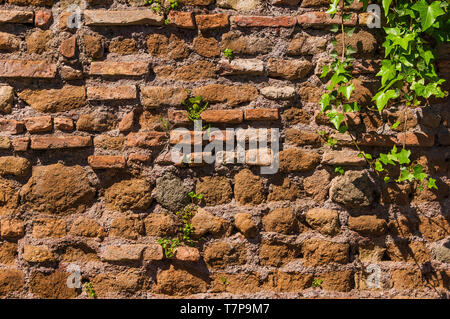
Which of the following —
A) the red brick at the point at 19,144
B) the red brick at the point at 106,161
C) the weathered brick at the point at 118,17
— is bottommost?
the red brick at the point at 106,161

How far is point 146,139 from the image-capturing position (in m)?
1.89

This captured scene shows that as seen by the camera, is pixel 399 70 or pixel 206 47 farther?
pixel 206 47

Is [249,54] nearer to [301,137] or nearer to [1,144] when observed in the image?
[301,137]

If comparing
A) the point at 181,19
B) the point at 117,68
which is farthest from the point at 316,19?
the point at 117,68

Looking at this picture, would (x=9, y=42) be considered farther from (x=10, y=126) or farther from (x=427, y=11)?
(x=427, y=11)

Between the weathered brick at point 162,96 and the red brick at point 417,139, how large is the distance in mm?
1073

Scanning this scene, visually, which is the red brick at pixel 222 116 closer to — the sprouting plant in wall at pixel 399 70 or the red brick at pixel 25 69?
the sprouting plant in wall at pixel 399 70

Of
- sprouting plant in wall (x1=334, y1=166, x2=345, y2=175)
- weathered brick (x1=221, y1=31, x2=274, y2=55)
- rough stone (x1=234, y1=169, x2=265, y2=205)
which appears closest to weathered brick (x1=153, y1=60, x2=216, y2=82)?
weathered brick (x1=221, y1=31, x2=274, y2=55)

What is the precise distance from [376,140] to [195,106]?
90 cm

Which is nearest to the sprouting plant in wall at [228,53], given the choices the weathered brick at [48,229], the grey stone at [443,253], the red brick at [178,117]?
the red brick at [178,117]

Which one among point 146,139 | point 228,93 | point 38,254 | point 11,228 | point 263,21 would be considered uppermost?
point 263,21

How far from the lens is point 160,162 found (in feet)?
6.23

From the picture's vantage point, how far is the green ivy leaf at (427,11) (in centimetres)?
170

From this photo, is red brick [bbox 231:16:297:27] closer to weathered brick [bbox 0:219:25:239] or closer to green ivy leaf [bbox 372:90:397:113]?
green ivy leaf [bbox 372:90:397:113]
